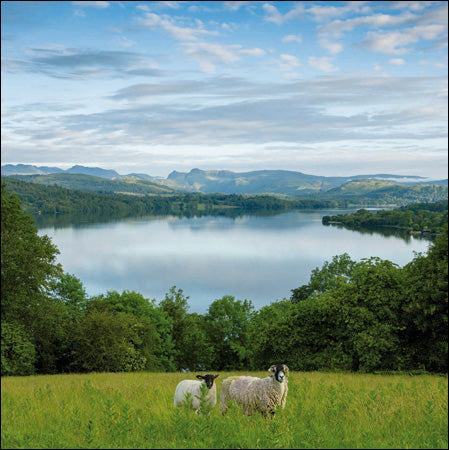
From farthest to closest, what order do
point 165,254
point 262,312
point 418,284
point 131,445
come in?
point 165,254 < point 262,312 < point 418,284 < point 131,445

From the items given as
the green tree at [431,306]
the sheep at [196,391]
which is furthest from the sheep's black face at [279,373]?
the green tree at [431,306]

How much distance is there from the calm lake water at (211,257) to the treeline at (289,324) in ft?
80.0

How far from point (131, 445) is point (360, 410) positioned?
11.9 feet

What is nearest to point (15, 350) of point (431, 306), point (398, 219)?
point (431, 306)

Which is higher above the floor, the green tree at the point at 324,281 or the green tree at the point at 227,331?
the green tree at the point at 324,281

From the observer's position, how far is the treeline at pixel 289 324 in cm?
1408

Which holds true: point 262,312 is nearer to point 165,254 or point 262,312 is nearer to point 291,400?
point 291,400

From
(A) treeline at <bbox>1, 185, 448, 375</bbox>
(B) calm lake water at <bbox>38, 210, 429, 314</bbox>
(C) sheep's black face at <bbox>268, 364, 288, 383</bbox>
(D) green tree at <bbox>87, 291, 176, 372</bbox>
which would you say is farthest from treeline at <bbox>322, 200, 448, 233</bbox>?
(C) sheep's black face at <bbox>268, 364, 288, 383</bbox>

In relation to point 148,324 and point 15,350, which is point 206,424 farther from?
point 148,324

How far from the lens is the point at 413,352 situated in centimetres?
1548

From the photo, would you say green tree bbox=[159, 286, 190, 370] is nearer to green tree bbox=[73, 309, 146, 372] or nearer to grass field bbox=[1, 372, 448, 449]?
green tree bbox=[73, 309, 146, 372]

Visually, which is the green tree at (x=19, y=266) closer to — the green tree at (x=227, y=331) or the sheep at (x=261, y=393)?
the sheep at (x=261, y=393)

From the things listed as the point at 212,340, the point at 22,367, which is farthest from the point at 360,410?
the point at 212,340

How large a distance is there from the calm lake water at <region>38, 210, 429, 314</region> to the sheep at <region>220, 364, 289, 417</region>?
38.6 meters
